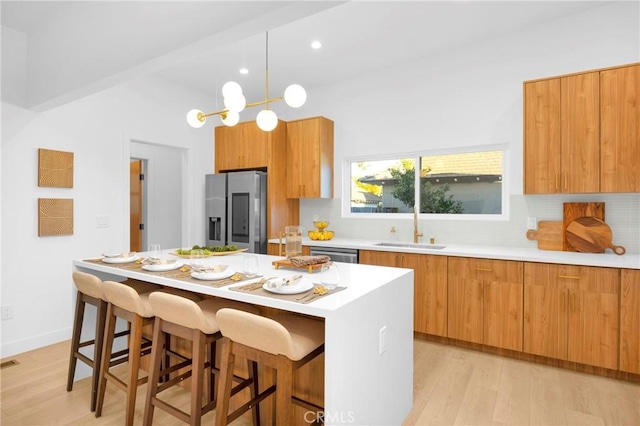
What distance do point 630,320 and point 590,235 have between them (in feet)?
2.59

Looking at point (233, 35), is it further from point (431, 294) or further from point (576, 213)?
point (576, 213)

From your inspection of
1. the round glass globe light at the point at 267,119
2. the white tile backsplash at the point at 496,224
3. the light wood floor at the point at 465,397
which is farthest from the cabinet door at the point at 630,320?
the round glass globe light at the point at 267,119

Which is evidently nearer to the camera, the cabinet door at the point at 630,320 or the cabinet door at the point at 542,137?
the cabinet door at the point at 630,320

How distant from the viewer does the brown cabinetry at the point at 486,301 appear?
2.92 m

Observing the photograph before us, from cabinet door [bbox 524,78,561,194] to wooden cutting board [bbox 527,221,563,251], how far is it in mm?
409

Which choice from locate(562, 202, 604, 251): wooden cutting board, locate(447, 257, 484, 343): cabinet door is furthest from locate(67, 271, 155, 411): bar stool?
locate(562, 202, 604, 251): wooden cutting board

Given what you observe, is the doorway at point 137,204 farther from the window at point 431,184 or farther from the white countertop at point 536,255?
the white countertop at point 536,255

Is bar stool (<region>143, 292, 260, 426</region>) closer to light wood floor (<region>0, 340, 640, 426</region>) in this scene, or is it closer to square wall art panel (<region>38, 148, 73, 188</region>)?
light wood floor (<region>0, 340, 640, 426</region>)

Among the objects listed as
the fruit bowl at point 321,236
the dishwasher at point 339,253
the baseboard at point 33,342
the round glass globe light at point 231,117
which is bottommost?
the baseboard at point 33,342

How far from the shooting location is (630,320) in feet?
8.25

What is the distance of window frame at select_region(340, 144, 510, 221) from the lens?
3553mm

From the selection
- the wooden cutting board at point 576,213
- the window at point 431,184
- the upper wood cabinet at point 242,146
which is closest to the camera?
the wooden cutting board at point 576,213

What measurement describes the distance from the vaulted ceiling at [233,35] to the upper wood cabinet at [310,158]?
0.62m

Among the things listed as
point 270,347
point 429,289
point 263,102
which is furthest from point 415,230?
point 270,347
